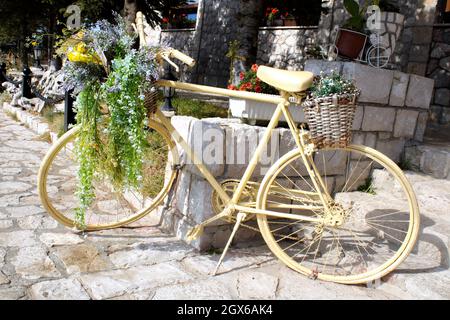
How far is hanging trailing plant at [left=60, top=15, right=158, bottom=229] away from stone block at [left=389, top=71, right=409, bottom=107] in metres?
2.10

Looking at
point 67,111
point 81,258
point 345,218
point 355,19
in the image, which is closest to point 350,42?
point 355,19

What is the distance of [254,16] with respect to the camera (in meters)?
Answer: 6.25

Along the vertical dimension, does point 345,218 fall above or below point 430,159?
below

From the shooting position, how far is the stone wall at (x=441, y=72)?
6.88 m

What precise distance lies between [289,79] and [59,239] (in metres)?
1.81

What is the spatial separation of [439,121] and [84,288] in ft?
21.3

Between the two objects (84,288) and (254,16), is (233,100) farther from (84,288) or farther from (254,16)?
(254,16)

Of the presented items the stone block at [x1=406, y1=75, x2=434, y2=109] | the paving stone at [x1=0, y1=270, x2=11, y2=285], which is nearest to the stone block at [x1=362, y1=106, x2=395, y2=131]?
the stone block at [x1=406, y1=75, x2=434, y2=109]

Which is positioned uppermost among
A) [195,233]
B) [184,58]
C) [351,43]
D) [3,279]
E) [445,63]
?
[445,63]

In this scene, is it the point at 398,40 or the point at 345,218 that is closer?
the point at 345,218

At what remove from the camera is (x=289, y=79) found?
230 centimetres

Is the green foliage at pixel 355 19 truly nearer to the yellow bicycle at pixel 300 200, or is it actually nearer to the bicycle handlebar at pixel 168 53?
the yellow bicycle at pixel 300 200

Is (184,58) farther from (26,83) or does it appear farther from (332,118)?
(26,83)
